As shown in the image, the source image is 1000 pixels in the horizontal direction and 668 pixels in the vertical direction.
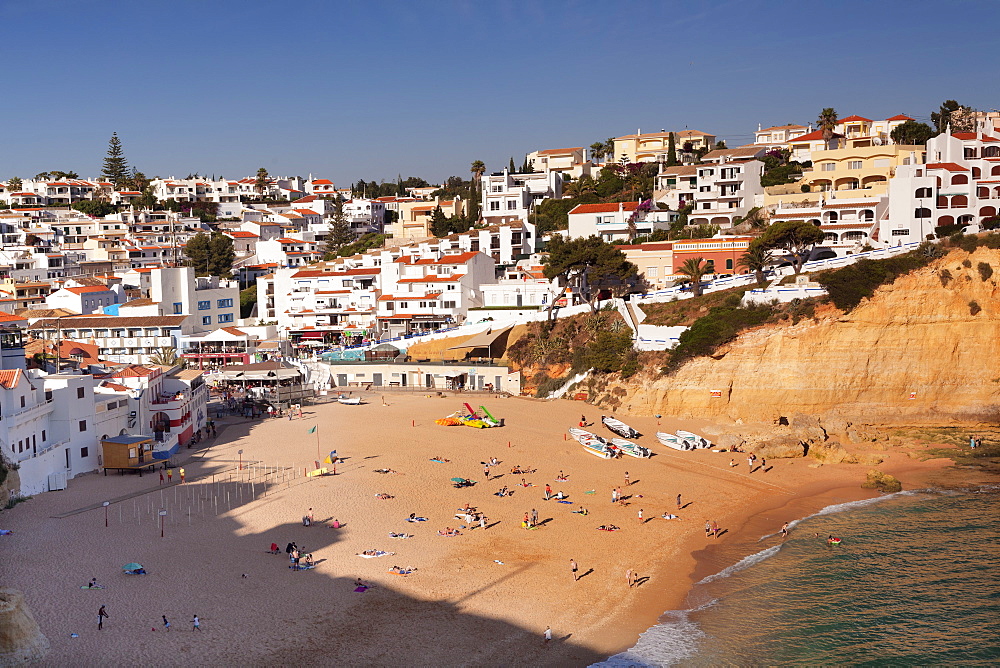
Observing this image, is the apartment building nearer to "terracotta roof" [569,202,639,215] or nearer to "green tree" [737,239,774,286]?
"terracotta roof" [569,202,639,215]

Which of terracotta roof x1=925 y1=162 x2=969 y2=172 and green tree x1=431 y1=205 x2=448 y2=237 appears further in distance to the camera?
green tree x1=431 y1=205 x2=448 y2=237

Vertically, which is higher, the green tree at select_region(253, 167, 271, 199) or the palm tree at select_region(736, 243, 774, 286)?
the green tree at select_region(253, 167, 271, 199)

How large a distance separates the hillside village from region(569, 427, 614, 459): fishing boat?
27.8 ft

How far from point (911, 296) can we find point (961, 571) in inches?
739

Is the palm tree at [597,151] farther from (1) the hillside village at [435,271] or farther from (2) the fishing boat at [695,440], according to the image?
(2) the fishing boat at [695,440]

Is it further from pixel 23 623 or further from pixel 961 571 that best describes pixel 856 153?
pixel 23 623

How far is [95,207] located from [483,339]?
241 feet

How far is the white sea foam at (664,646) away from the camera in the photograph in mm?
19000

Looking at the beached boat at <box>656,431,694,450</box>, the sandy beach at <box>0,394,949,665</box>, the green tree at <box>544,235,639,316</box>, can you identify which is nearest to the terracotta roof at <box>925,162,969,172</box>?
the green tree at <box>544,235,639,316</box>

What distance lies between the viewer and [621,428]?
37125 millimetres

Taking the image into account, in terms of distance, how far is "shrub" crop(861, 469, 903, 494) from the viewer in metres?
30.9

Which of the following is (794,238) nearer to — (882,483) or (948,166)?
(948,166)

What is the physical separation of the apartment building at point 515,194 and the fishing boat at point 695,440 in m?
39.1

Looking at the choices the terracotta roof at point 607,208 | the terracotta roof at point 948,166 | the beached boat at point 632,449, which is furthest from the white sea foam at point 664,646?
the terracotta roof at point 607,208
